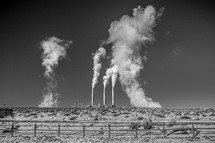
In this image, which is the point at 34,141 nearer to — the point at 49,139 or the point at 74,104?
the point at 49,139

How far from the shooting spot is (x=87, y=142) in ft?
57.5

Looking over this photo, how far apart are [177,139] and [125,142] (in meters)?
4.71

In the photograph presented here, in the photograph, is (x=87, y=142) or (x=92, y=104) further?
(x=92, y=104)

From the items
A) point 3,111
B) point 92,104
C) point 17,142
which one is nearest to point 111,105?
point 92,104

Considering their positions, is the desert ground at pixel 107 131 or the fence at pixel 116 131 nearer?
the desert ground at pixel 107 131

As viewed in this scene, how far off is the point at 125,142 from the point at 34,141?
22.9 ft

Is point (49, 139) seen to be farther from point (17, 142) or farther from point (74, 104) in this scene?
point (74, 104)

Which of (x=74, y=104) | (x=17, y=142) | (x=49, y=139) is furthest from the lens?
(x=74, y=104)

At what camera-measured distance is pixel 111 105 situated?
8275cm

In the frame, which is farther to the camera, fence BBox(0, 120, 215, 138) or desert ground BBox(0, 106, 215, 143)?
fence BBox(0, 120, 215, 138)

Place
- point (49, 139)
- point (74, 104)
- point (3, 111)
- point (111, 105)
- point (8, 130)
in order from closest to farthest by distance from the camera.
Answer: point (49, 139), point (8, 130), point (3, 111), point (111, 105), point (74, 104)

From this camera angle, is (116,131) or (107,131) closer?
(107,131)

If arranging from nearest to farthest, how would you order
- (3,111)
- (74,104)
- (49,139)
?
(49,139) → (3,111) → (74,104)

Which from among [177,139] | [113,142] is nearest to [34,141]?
[113,142]
